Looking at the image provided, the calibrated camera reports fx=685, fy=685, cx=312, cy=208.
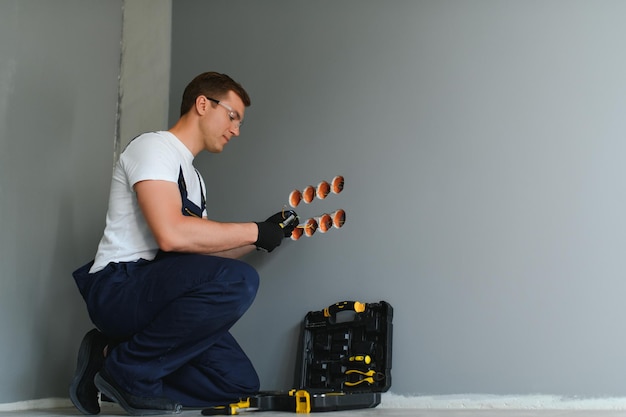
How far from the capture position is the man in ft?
6.82

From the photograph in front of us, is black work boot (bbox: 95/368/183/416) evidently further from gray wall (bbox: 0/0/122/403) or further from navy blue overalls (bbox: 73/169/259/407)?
gray wall (bbox: 0/0/122/403)

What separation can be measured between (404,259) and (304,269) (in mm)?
412

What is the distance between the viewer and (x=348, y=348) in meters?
2.42

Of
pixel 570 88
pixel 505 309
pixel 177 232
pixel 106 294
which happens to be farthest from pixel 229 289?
pixel 570 88

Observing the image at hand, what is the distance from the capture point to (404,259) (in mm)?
2393

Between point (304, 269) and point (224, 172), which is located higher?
point (224, 172)

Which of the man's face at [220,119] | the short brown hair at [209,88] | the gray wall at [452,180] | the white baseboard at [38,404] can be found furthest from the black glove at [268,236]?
the white baseboard at [38,404]

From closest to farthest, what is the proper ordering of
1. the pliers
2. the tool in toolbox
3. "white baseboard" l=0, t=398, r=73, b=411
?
the tool in toolbox, the pliers, "white baseboard" l=0, t=398, r=73, b=411

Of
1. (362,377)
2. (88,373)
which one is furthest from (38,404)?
(362,377)

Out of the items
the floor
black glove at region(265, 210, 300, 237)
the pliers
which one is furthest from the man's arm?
the pliers

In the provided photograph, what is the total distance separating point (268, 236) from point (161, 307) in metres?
0.43

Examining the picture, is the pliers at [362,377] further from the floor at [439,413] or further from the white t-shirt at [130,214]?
the white t-shirt at [130,214]

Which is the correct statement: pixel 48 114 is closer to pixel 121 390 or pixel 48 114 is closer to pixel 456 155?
pixel 121 390

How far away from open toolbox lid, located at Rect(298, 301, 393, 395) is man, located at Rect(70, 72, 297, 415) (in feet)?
0.80
